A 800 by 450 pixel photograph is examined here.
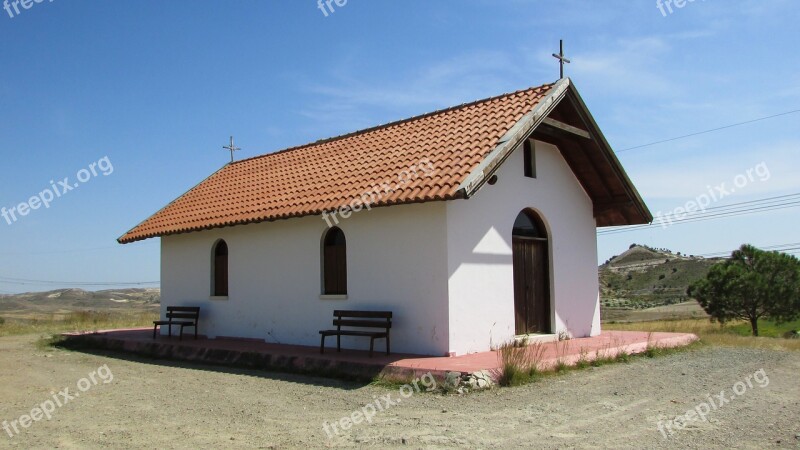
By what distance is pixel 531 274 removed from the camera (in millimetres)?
13484

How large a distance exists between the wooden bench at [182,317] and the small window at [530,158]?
8.55 meters

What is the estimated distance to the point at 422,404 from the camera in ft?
27.5

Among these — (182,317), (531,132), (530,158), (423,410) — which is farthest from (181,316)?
(423,410)

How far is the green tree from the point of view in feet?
118

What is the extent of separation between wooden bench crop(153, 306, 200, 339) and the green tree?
3049cm

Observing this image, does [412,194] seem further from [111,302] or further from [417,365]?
[111,302]

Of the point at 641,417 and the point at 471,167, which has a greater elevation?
the point at 471,167

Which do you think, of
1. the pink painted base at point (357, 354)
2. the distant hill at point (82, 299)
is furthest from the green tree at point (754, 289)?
the distant hill at point (82, 299)

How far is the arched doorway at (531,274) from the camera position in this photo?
13047 mm

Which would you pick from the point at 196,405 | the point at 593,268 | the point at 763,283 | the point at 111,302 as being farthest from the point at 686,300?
the point at 196,405

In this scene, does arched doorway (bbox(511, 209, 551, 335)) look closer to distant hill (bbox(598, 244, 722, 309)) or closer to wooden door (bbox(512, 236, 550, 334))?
wooden door (bbox(512, 236, 550, 334))

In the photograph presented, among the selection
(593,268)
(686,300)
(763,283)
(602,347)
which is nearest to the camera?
(602,347)

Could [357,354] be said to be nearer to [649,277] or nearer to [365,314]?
[365,314]

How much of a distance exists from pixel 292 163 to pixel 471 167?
7.40 metres
